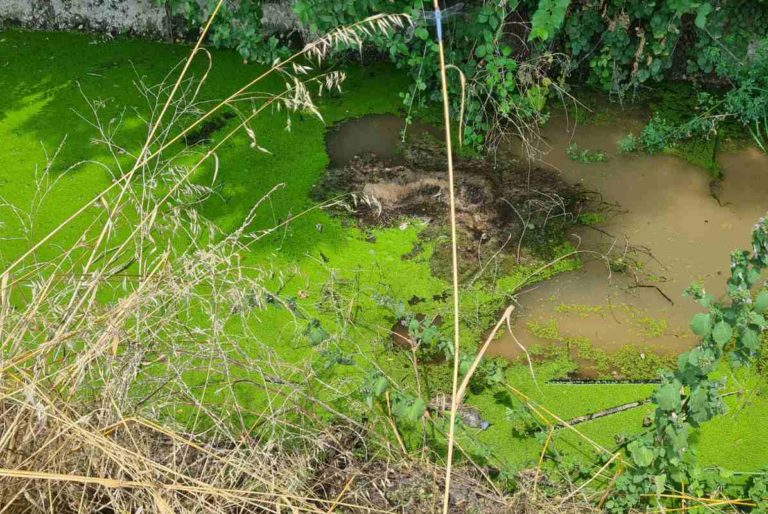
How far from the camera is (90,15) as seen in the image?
4.36 m

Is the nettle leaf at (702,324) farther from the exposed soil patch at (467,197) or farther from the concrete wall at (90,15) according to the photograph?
the concrete wall at (90,15)

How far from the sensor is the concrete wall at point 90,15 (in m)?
4.30

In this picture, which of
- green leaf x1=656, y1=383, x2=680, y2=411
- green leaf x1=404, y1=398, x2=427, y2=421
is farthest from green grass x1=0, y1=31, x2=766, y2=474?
green leaf x1=656, y1=383, x2=680, y2=411

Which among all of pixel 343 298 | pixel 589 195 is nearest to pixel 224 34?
pixel 343 298

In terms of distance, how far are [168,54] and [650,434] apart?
126 inches

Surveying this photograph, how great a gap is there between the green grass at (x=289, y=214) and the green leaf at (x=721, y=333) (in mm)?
699

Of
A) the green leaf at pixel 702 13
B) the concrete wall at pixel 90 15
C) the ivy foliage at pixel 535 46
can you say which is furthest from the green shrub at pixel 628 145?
the concrete wall at pixel 90 15

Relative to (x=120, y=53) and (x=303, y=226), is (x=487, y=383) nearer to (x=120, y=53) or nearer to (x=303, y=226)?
(x=303, y=226)

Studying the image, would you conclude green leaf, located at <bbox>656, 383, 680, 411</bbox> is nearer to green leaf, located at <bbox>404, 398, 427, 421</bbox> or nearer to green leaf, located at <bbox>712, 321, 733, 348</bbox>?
green leaf, located at <bbox>712, 321, 733, 348</bbox>

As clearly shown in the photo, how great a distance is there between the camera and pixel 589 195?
344 centimetres

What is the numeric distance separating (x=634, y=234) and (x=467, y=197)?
72cm

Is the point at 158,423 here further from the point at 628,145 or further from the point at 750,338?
the point at 628,145

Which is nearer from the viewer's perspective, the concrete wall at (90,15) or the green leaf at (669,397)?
the green leaf at (669,397)

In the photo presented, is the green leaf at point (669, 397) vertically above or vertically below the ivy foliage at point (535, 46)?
below
